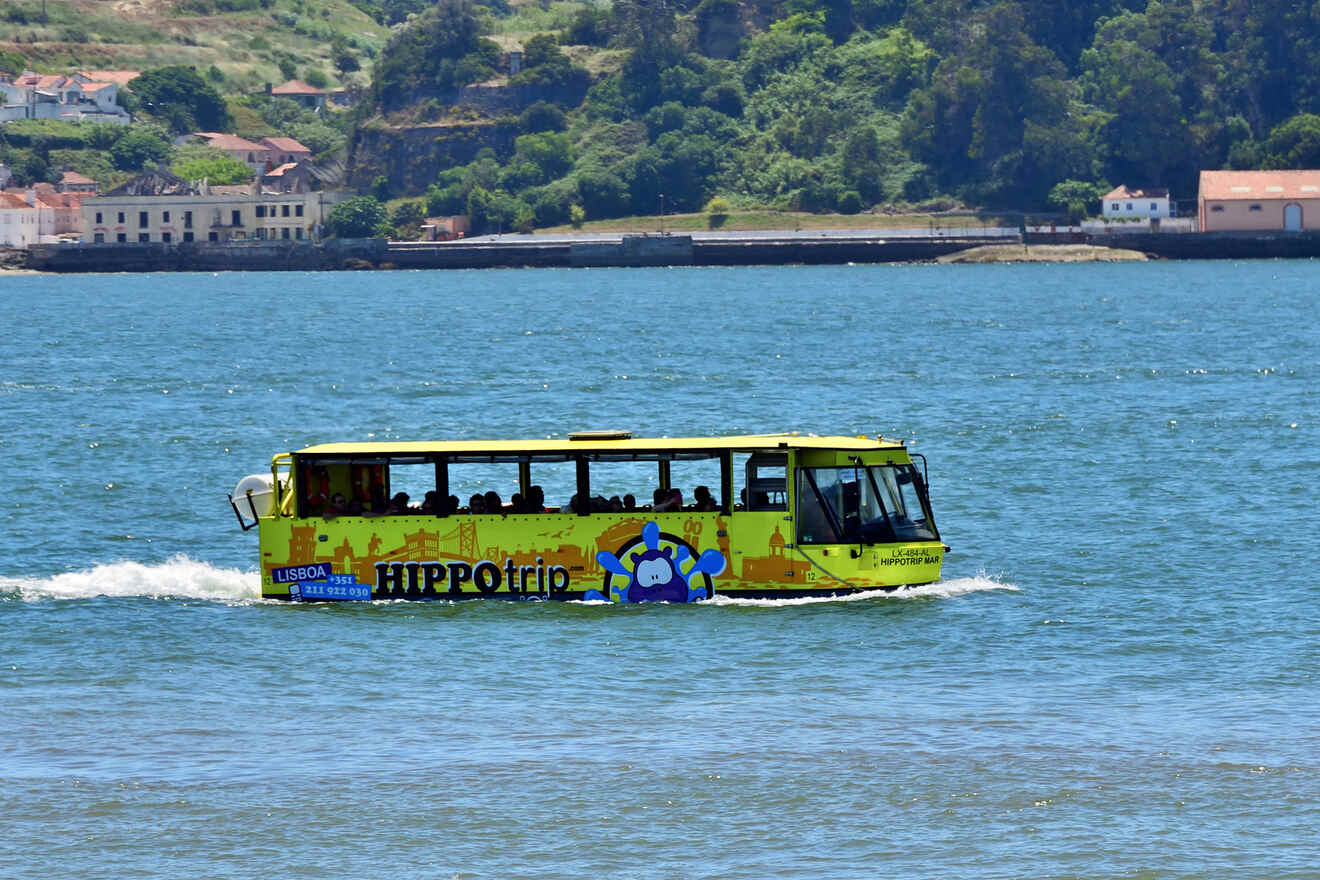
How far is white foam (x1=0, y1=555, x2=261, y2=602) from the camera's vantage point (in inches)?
1309

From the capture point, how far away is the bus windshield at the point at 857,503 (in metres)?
30.7

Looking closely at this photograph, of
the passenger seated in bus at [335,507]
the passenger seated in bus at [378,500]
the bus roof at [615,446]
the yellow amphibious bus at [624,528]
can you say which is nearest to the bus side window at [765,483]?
the yellow amphibious bus at [624,528]

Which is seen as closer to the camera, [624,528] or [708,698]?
[708,698]

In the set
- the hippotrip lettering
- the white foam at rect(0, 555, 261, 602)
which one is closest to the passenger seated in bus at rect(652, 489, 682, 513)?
the hippotrip lettering

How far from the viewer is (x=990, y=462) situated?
173 feet

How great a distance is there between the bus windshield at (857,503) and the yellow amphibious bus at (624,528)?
2 cm

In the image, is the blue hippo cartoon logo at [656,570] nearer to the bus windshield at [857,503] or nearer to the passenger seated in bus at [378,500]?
the bus windshield at [857,503]

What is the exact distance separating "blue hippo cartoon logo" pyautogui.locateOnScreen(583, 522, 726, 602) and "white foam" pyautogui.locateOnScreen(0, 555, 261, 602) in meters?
5.83

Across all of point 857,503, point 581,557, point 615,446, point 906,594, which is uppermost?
point 615,446

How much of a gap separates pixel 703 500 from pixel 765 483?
0.93m

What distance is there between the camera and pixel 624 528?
102 feet

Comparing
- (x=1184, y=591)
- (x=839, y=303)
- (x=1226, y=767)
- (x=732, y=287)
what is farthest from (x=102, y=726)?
(x=732, y=287)

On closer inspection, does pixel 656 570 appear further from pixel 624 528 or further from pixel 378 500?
pixel 378 500

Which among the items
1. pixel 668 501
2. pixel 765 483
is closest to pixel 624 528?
pixel 668 501
